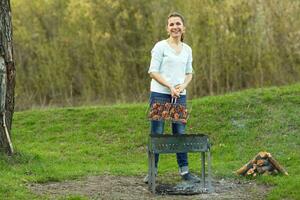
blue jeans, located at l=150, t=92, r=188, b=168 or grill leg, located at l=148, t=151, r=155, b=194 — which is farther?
blue jeans, located at l=150, t=92, r=188, b=168

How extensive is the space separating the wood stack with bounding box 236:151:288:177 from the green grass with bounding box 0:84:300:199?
0.15 meters

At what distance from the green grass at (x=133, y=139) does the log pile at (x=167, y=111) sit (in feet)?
4.05

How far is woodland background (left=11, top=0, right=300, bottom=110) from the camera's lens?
1593 centimetres

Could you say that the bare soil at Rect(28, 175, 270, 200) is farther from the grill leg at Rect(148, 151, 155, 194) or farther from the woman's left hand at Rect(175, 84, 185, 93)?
the woman's left hand at Rect(175, 84, 185, 93)

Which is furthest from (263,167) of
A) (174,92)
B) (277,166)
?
(174,92)

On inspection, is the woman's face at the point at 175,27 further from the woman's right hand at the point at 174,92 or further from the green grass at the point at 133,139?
the green grass at the point at 133,139

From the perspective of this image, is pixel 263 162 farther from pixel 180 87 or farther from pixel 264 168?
pixel 180 87

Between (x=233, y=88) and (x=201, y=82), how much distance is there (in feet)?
2.66

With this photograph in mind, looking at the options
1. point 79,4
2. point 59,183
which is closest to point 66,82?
point 79,4

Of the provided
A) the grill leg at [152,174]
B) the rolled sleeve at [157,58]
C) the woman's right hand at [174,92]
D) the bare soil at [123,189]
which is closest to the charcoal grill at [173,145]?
the grill leg at [152,174]

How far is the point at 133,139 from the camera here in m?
10.5

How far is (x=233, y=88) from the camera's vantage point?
16.2m

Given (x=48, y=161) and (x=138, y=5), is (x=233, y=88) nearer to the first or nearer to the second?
(x=138, y=5)

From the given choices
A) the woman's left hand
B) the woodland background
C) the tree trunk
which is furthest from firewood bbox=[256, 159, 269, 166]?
the woodland background
